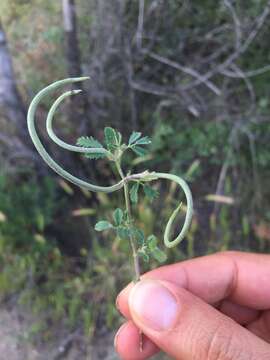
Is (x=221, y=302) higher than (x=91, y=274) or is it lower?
higher

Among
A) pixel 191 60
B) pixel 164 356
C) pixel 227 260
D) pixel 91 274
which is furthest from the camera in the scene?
pixel 191 60

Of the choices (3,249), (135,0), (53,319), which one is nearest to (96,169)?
(3,249)

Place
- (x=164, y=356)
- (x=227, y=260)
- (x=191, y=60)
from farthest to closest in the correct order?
(x=191, y=60) → (x=164, y=356) → (x=227, y=260)

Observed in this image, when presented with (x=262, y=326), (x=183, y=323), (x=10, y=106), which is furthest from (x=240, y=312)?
(x=10, y=106)

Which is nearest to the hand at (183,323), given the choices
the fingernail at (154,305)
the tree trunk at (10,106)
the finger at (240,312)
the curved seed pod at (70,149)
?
the fingernail at (154,305)

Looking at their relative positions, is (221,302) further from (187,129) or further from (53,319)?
(187,129)

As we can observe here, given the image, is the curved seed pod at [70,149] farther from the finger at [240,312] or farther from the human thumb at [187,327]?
the finger at [240,312]

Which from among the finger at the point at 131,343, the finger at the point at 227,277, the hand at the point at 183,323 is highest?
the hand at the point at 183,323
